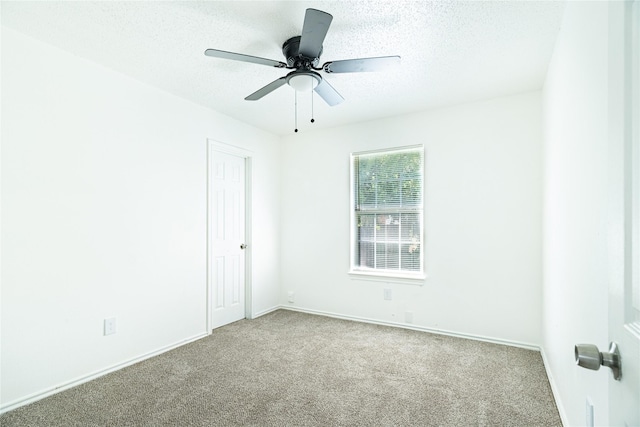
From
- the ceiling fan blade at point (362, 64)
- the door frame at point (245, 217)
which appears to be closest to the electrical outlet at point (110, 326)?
the door frame at point (245, 217)

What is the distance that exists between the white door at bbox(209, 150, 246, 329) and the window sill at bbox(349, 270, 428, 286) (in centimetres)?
144

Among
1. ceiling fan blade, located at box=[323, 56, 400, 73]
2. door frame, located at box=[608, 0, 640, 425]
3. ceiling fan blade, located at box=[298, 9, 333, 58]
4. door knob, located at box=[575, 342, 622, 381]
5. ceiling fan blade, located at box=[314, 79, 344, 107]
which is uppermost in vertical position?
ceiling fan blade, located at box=[298, 9, 333, 58]

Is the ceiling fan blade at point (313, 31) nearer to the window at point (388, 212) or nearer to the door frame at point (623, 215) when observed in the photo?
the door frame at point (623, 215)

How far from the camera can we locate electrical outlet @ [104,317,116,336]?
8.66 feet

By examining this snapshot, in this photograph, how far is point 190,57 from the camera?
250cm

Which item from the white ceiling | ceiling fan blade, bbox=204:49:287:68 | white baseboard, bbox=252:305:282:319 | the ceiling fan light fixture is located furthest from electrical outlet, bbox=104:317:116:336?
the ceiling fan light fixture

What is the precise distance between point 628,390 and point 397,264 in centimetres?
331

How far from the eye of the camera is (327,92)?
2494 millimetres

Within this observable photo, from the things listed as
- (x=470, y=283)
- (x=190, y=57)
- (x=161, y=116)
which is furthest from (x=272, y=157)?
(x=470, y=283)

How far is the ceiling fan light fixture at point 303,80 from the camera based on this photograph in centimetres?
219

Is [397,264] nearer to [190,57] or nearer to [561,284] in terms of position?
[561,284]

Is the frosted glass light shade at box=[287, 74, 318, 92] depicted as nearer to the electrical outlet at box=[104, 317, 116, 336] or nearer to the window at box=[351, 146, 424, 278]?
the window at box=[351, 146, 424, 278]

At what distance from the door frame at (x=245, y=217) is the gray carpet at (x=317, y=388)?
0.54 meters

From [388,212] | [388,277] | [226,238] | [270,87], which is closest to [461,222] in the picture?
[388,212]
